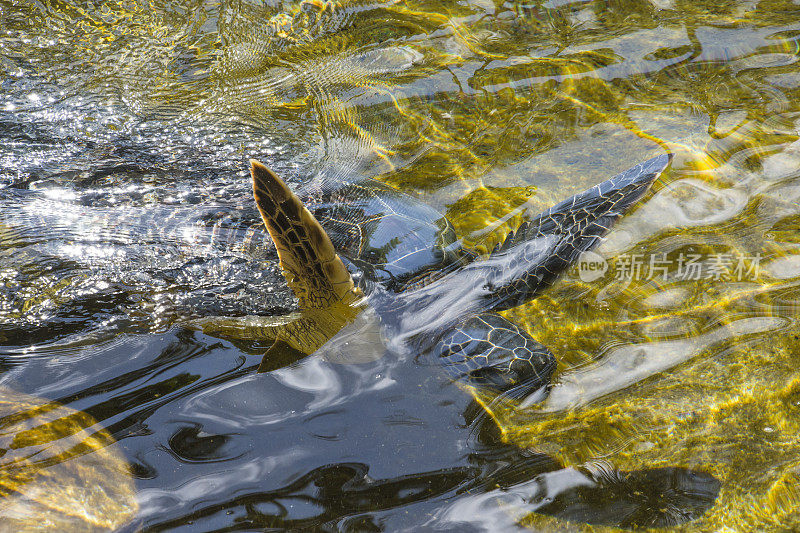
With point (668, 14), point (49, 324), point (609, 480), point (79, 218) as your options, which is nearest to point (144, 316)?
point (49, 324)

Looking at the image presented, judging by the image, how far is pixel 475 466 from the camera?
220 centimetres

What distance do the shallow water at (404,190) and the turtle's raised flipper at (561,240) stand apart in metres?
0.17

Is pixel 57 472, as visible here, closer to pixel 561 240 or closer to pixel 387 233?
pixel 387 233

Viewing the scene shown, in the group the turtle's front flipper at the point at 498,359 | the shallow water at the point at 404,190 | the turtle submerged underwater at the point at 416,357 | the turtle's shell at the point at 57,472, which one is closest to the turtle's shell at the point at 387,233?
the turtle submerged underwater at the point at 416,357

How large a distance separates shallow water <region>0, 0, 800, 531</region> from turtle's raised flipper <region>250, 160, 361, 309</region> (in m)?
0.23

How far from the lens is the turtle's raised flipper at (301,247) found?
2395mm

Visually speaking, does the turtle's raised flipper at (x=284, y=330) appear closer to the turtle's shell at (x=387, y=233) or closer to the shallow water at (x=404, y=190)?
the shallow water at (x=404, y=190)

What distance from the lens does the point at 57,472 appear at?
213 centimetres

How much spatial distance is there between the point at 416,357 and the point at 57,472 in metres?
1.55

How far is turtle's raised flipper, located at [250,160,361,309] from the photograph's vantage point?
7.86ft

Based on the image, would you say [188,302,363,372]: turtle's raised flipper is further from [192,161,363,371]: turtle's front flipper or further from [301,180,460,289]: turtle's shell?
[301,180,460,289]: turtle's shell

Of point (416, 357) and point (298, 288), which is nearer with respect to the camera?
point (416, 357)

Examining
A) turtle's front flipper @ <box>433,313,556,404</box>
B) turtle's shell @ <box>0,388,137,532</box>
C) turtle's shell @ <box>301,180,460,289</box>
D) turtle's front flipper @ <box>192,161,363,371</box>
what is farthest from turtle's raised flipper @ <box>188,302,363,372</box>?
turtle's shell @ <box>0,388,137,532</box>

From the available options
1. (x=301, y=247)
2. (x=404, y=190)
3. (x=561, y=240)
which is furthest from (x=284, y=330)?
(x=561, y=240)
